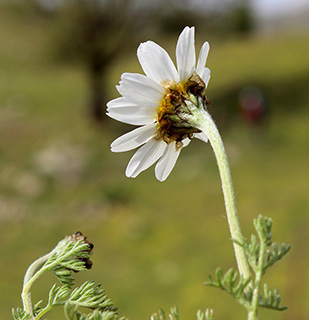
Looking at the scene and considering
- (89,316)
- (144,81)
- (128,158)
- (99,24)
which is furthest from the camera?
(99,24)

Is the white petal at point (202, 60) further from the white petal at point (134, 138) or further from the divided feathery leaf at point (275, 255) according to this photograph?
the divided feathery leaf at point (275, 255)

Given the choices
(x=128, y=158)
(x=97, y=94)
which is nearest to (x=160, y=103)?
Answer: (x=128, y=158)

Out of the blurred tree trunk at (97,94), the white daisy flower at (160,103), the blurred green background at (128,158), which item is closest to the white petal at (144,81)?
the white daisy flower at (160,103)

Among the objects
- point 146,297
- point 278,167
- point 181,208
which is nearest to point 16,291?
point 146,297

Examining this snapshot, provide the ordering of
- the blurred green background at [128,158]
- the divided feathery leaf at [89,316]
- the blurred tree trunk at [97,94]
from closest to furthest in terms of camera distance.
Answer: the divided feathery leaf at [89,316] → the blurred green background at [128,158] → the blurred tree trunk at [97,94]

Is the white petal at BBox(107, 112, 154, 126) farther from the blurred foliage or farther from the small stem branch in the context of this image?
the blurred foliage

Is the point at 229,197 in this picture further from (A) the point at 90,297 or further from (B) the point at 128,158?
(B) the point at 128,158

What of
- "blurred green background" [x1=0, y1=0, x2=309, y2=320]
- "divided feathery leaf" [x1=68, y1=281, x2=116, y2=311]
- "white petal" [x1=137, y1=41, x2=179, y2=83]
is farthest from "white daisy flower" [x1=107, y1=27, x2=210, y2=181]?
"blurred green background" [x1=0, y1=0, x2=309, y2=320]
